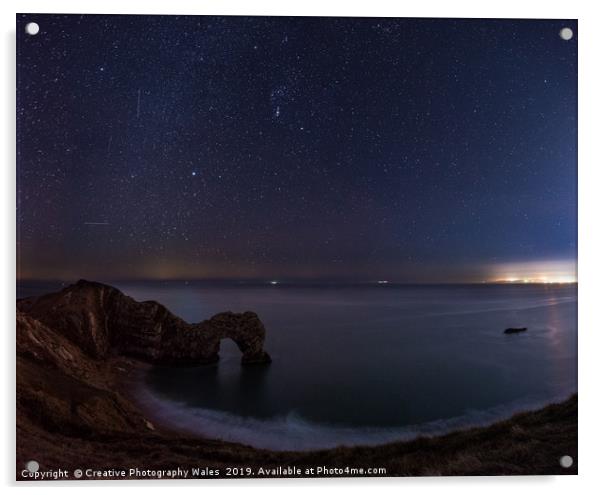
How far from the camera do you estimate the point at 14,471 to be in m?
2.64

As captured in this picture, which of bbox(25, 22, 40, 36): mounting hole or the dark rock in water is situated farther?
the dark rock in water

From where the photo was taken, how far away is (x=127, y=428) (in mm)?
2764

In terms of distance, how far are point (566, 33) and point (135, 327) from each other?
499cm

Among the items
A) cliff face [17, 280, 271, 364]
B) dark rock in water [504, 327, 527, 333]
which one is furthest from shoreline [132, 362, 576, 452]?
dark rock in water [504, 327, 527, 333]

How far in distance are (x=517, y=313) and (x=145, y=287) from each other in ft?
12.1

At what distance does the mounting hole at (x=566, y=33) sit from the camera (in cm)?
287

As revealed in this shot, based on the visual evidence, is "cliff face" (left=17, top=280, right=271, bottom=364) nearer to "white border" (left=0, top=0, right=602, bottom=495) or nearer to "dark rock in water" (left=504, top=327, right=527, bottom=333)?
"white border" (left=0, top=0, right=602, bottom=495)

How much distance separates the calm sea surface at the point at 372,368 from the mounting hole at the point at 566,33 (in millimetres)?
2317

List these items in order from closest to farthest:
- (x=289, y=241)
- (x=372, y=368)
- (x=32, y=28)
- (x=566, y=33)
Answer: (x=32, y=28), (x=566, y=33), (x=372, y=368), (x=289, y=241)

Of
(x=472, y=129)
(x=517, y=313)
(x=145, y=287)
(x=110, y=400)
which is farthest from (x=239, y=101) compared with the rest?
(x=517, y=313)

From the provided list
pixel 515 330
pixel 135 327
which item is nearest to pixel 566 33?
pixel 515 330

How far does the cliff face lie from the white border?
411 millimetres

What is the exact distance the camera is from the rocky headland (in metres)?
2.64
